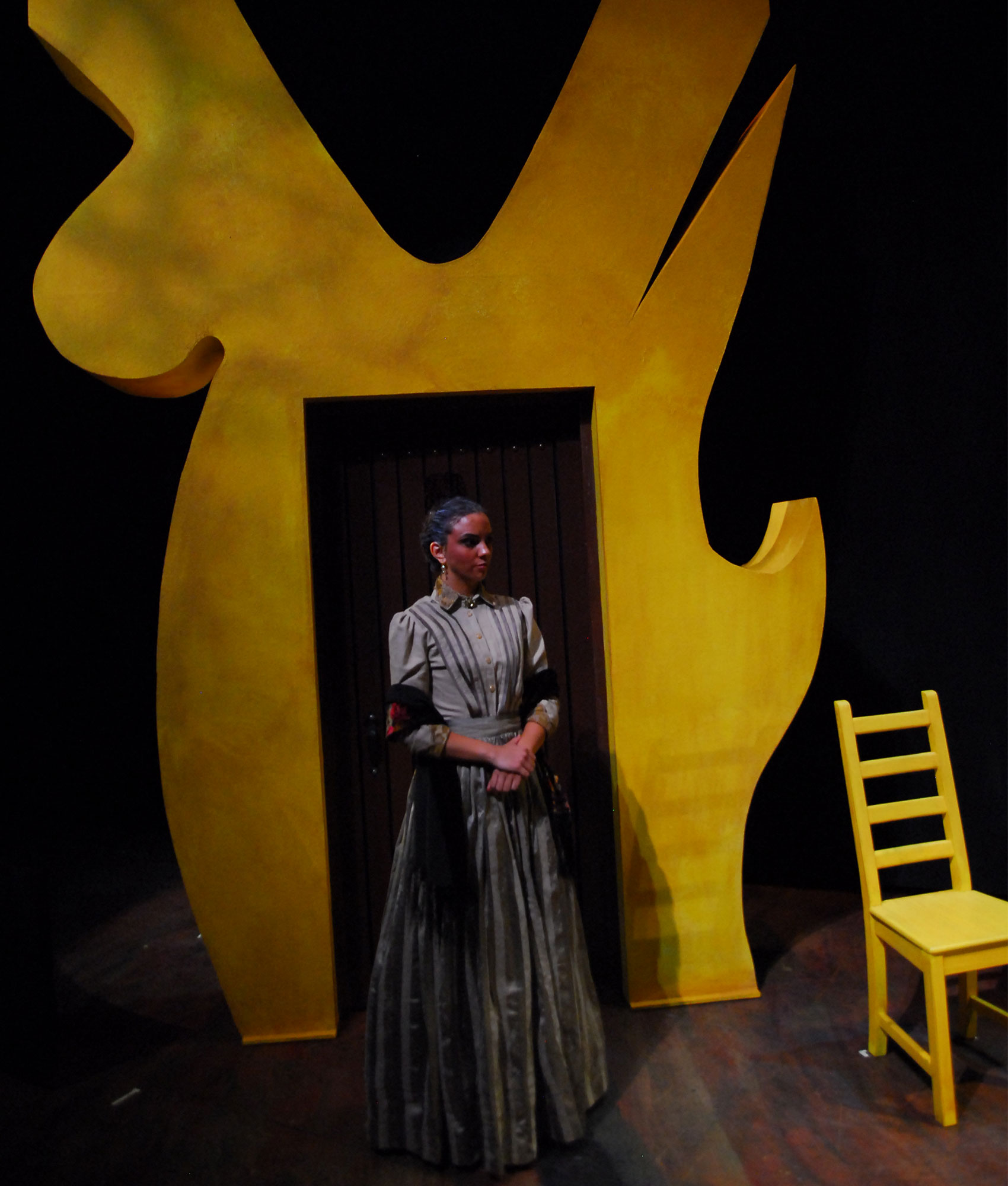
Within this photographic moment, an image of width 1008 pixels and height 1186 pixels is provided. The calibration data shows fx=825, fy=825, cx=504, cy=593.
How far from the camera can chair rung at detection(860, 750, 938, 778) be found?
95.1 inches

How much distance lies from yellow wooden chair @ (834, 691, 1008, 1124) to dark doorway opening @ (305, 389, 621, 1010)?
0.84m

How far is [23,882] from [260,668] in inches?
39.5

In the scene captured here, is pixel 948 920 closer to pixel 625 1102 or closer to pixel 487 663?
pixel 625 1102

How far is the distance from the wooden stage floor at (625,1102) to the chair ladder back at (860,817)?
503 millimetres

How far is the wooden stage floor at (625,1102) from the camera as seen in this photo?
2.00m

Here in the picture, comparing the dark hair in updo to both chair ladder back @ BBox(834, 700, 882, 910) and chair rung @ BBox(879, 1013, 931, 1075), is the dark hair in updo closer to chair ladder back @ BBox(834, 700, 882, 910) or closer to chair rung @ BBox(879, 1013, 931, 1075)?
chair ladder back @ BBox(834, 700, 882, 910)

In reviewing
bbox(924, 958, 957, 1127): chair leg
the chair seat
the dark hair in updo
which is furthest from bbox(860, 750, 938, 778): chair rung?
the dark hair in updo

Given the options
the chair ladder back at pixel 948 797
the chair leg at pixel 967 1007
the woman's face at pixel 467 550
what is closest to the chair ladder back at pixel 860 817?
the chair ladder back at pixel 948 797

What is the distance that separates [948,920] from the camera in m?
2.23

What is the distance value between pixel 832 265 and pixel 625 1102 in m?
3.29

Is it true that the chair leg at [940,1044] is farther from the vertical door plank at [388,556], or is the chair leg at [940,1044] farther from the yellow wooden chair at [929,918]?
the vertical door plank at [388,556]

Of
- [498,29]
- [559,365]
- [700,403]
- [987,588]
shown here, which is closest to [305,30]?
[498,29]

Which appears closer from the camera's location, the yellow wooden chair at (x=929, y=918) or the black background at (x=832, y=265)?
the yellow wooden chair at (x=929, y=918)

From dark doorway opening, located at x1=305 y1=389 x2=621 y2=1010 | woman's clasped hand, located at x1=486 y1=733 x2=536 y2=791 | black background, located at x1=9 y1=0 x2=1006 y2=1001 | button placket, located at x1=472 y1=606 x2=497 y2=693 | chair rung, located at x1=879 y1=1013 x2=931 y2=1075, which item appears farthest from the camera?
black background, located at x1=9 y1=0 x2=1006 y2=1001
